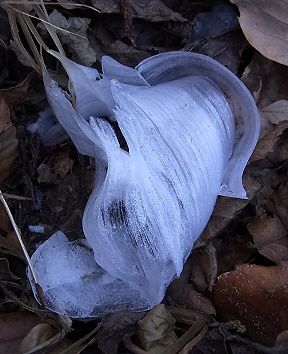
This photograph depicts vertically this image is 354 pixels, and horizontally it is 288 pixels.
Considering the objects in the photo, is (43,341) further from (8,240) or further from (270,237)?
(270,237)

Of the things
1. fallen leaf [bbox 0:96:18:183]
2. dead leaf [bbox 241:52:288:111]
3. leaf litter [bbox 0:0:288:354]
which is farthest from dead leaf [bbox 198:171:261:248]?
fallen leaf [bbox 0:96:18:183]

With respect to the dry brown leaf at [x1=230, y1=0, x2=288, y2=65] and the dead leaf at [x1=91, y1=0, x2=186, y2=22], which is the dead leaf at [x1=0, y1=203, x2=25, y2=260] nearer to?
the dead leaf at [x1=91, y1=0, x2=186, y2=22]

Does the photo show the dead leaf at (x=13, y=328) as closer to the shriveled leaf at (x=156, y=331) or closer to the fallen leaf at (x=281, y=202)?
the shriveled leaf at (x=156, y=331)

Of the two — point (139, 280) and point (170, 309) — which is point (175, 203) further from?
point (170, 309)

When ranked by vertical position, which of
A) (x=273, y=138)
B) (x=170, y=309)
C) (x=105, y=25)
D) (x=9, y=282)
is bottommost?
(x=170, y=309)

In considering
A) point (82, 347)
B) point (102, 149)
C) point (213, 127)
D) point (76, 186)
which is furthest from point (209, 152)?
point (82, 347)

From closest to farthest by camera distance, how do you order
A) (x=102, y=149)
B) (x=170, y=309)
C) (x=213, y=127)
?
(x=102, y=149), (x=213, y=127), (x=170, y=309)

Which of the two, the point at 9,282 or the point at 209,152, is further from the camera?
the point at 9,282
